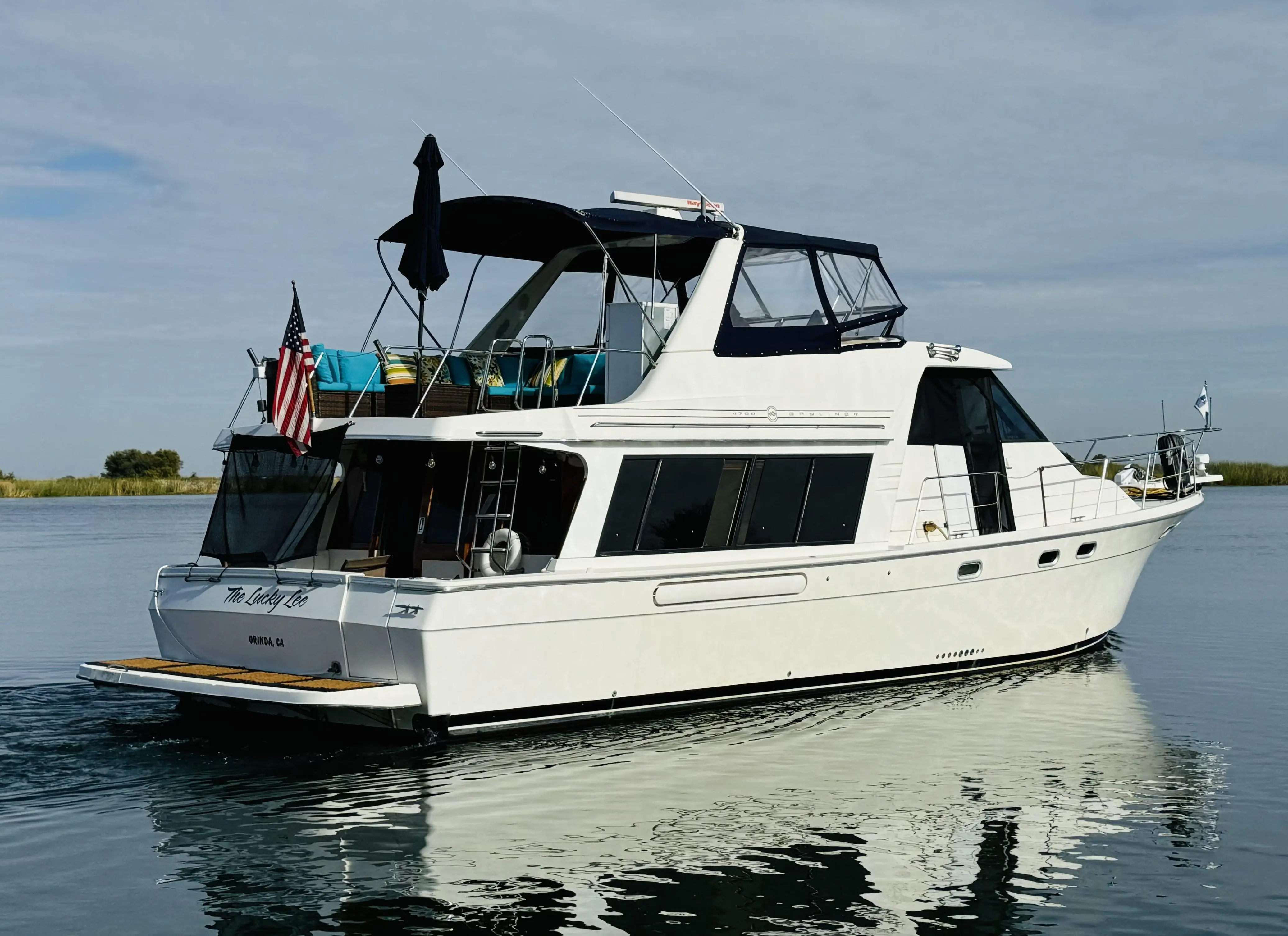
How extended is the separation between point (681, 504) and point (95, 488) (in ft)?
144

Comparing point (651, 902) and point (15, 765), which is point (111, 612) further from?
point (651, 902)

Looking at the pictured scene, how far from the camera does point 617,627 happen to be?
1012 centimetres

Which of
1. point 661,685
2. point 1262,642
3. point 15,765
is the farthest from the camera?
point 1262,642

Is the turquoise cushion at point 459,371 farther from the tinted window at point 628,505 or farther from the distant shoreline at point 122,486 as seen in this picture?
the distant shoreline at point 122,486

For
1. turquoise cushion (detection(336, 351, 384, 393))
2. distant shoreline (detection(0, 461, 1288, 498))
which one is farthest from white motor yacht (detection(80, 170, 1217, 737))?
distant shoreline (detection(0, 461, 1288, 498))

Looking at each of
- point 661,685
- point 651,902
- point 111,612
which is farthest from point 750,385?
point 111,612

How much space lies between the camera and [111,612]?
19703 millimetres

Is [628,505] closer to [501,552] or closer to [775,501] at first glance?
[501,552]

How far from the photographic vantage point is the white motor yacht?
9695 millimetres

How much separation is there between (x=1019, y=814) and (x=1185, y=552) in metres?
23.5

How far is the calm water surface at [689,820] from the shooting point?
6.64m

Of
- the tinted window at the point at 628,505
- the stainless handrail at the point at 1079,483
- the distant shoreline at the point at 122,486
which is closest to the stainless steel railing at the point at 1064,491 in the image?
the stainless handrail at the point at 1079,483

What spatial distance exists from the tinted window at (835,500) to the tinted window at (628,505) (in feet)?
5.36

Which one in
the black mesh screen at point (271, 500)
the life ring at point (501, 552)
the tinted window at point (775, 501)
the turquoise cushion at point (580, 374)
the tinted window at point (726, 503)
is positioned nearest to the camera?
the life ring at point (501, 552)
